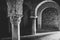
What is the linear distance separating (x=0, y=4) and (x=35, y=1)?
392 centimetres

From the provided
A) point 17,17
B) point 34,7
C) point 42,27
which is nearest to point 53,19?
point 42,27

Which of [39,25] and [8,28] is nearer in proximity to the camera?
[8,28]

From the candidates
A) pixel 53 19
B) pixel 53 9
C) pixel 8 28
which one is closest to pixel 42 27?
pixel 53 19

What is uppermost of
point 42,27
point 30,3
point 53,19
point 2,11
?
point 30,3

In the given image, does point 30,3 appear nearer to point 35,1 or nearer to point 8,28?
point 35,1

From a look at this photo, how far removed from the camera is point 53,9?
1611 cm

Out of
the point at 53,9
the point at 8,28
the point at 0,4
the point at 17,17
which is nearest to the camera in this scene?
the point at 17,17

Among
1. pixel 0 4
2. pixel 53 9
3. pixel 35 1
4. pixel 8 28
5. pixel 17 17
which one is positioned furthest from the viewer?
pixel 53 9

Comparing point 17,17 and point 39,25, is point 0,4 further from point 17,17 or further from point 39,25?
point 39,25

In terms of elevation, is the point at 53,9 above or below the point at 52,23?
above

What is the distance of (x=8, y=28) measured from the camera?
38.4 feet

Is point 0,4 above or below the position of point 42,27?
above

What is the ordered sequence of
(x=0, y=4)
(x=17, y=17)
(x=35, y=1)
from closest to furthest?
(x=17, y=17) < (x=35, y=1) < (x=0, y=4)

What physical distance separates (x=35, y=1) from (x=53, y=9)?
684cm
